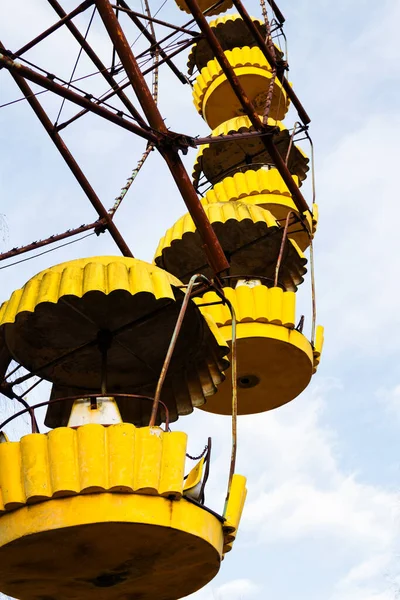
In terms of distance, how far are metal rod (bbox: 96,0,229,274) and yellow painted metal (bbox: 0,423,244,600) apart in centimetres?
426

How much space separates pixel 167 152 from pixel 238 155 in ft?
44.0

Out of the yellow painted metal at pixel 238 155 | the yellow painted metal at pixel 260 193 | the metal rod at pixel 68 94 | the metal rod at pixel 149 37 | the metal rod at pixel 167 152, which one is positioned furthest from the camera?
the yellow painted metal at pixel 238 155

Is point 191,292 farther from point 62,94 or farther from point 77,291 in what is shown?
point 62,94

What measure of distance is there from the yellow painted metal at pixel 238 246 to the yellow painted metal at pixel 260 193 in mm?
3047

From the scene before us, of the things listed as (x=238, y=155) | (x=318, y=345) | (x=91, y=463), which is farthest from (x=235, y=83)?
(x=91, y=463)

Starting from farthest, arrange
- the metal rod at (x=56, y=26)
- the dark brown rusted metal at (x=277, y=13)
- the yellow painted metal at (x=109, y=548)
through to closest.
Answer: the dark brown rusted metal at (x=277, y=13), the metal rod at (x=56, y=26), the yellow painted metal at (x=109, y=548)

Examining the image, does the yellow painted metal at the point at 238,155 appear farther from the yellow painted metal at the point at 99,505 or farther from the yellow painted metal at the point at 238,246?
the yellow painted metal at the point at 99,505

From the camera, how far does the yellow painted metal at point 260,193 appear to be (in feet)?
98.1

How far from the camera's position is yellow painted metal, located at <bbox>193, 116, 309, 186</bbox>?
31.9 m

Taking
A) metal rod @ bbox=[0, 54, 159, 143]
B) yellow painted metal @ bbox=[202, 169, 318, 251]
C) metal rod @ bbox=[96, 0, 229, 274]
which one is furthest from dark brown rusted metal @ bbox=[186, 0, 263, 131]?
yellow painted metal @ bbox=[202, 169, 318, 251]

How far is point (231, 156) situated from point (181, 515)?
1917 centimetres

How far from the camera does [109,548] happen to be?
1483 centimetres

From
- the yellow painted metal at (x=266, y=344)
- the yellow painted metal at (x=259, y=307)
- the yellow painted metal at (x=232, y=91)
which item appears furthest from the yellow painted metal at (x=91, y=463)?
the yellow painted metal at (x=232, y=91)

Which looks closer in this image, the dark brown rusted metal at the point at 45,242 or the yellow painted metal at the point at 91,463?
the yellow painted metal at the point at 91,463
